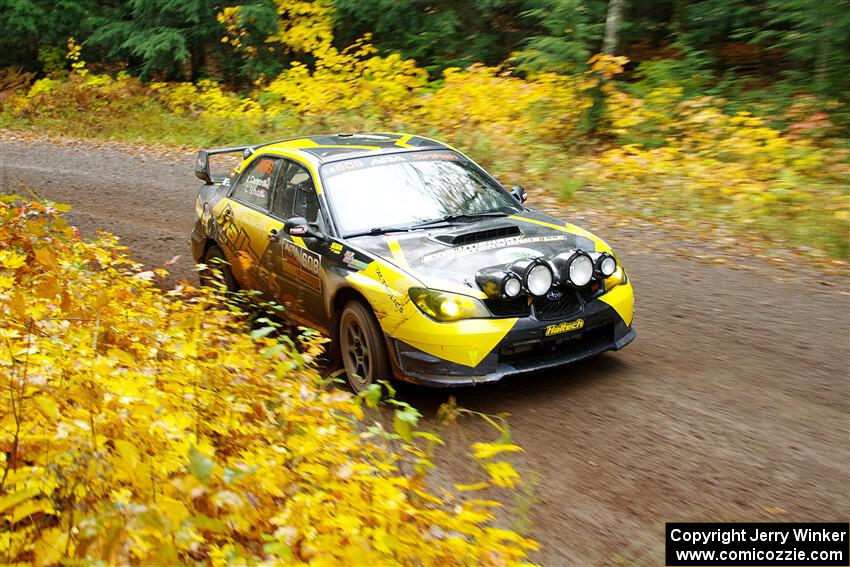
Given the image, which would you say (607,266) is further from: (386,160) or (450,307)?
(386,160)

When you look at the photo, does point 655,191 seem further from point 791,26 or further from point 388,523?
point 388,523

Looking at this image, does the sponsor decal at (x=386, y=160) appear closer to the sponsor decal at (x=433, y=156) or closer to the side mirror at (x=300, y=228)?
the sponsor decal at (x=433, y=156)

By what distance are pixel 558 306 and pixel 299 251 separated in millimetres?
2203

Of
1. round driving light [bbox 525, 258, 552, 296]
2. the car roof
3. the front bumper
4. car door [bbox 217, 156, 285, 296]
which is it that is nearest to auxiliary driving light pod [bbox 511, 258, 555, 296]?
round driving light [bbox 525, 258, 552, 296]

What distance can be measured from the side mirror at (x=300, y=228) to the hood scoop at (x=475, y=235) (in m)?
0.98

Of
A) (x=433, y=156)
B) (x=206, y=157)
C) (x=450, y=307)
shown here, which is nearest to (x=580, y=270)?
(x=450, y=307)

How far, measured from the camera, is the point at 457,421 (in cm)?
533

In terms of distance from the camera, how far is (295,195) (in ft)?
Answer: 22.2

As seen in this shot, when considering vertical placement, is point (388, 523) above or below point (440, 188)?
below

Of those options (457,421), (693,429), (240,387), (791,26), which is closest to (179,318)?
(240,387)

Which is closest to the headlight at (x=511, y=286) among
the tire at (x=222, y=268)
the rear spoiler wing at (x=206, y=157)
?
the tire at (x=222, y=268)

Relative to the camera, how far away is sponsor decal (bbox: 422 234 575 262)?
5586mm

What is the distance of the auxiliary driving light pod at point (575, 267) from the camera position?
544cm

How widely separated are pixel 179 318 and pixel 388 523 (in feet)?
9.90
